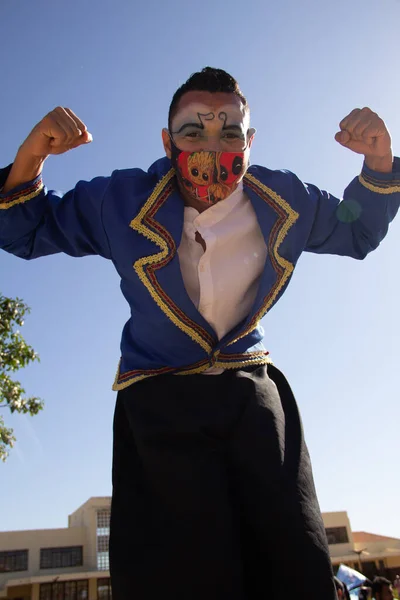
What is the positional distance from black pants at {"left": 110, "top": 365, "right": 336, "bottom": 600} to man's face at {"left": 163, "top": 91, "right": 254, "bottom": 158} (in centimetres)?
80

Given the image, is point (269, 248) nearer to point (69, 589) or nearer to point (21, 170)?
point (21, 170)

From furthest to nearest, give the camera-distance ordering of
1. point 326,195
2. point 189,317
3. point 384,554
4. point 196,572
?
point 384,554
point 326,195
point 189,317
point 196,572

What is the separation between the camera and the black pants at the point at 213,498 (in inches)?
62.3

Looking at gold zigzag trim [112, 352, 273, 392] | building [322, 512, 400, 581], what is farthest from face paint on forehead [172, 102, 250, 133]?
building [322, 512, 400, 581]

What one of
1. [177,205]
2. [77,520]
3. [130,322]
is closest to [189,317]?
[130,322]

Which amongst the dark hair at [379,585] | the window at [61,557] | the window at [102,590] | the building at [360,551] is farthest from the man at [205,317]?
the building at [360,551]

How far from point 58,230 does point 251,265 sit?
693 millimetres

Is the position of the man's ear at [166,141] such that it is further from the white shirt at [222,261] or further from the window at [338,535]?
the window at [338,535]

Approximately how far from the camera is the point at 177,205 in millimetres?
2123

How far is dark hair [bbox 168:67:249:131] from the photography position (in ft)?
7.25

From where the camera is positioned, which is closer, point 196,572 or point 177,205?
point 196,572

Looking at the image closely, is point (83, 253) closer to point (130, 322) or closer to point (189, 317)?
point (130, 322)

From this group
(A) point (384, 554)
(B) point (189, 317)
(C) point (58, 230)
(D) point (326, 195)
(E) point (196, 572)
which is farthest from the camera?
(A) point (384, 554)

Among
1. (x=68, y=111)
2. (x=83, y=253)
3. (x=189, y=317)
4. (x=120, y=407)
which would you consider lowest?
(x=120, y=407)
